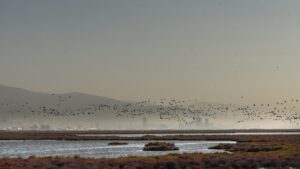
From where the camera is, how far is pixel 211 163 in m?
58.7

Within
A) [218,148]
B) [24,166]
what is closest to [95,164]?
[24,166]

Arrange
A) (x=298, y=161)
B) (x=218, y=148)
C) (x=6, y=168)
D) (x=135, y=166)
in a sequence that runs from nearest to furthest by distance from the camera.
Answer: (x=6, y=168), (x=135, y=166), (x=298, y=161), (x=218, y=148)

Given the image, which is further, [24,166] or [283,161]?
[283,161]

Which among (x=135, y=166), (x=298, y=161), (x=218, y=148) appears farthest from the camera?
(x=218, y=148)

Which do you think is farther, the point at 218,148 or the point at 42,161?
the point at 218,148

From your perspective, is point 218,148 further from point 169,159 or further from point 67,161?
point 67,161

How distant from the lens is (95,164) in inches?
2178

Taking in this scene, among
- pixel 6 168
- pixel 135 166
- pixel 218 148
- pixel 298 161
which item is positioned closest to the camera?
pixel 6 168

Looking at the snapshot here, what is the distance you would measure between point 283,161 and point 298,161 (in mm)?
1660

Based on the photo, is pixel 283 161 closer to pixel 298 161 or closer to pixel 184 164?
pixel 298 161

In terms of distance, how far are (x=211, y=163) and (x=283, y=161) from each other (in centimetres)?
822

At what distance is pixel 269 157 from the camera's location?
62.7 m

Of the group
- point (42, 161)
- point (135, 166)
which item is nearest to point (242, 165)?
point (135, 166)

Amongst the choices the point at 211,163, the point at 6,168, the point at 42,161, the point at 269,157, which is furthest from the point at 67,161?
the point at 269,157
